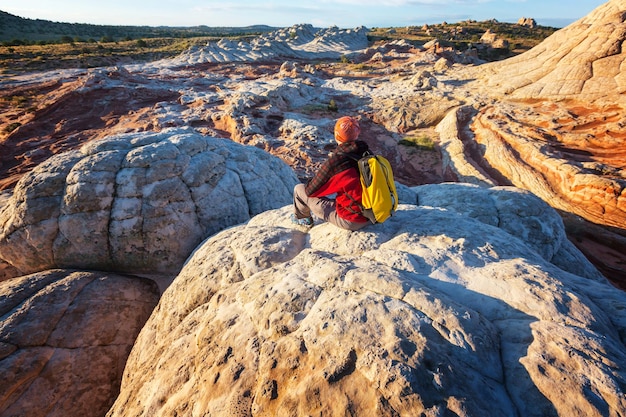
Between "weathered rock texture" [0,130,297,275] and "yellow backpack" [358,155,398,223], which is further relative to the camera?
"weathered rock texture" [0,130,297,275]

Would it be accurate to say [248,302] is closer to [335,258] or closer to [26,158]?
[335,258]

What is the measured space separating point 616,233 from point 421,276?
10.5m

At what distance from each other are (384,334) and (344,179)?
2239 mm

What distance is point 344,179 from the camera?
14.0 ft

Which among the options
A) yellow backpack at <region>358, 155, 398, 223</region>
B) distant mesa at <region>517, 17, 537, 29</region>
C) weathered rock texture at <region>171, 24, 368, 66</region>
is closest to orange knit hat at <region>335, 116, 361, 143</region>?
yellow backpack at <region>358, 155, 398, 223</region>

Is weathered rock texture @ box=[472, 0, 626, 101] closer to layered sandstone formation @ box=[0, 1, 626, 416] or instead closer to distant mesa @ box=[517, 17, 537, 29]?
layered sandstone formation @ box=[0, 1, 626, 416]

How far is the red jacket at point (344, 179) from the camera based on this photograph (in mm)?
4098

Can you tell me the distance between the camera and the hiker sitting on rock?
13.3ft

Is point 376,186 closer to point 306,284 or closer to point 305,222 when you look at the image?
point 306,284

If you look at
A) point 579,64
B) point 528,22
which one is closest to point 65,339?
point 579,64

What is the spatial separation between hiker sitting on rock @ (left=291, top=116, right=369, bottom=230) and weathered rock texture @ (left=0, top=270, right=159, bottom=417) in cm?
395

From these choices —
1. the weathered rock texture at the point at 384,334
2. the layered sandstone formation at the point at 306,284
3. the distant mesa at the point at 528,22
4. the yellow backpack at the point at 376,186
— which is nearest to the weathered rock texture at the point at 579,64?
the layered sandstone formation at the point at 306,284

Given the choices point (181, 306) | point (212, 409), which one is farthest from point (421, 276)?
point (181, 306)

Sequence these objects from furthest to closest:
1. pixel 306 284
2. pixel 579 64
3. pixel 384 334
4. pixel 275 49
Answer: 1. pixel 275 49
2. pixel 579 64
3. pixel 306 284
4. pixel 384 334
